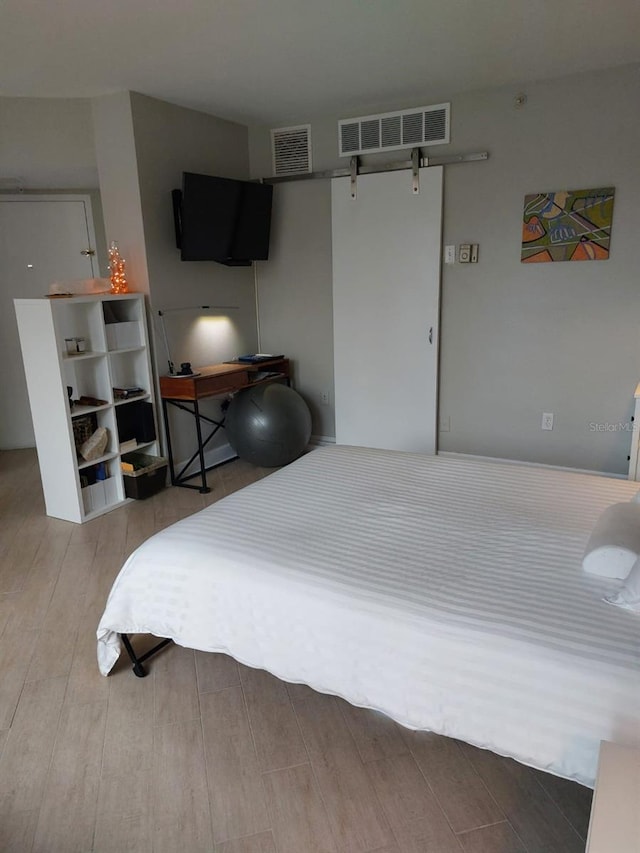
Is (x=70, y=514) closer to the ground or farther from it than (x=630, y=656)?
closer to the ground

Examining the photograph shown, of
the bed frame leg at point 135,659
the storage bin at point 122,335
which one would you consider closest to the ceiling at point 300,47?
the storage bin at point 122,335

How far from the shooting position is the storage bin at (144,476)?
3736 mm

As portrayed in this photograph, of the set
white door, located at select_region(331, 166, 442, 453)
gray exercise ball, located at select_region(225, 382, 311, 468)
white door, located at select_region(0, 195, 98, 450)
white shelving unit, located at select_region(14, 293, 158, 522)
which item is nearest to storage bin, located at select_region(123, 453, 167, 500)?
white shelving unit, located at select_region(14, 293, 158, 522)

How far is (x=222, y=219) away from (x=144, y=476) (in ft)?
6.04

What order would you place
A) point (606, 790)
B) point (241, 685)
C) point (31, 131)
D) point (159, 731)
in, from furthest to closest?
point (31, 131)
point (241, 685)
point (159, 731)
point (606, 790)

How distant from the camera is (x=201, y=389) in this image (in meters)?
3.86

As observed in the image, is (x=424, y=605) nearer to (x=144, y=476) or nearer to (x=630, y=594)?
(x=630, y=594)

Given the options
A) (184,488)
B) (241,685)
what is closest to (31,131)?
(184,488)

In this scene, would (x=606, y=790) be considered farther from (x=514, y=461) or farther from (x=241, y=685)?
(x=514, y=461)

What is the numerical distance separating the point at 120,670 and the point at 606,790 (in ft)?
5.57

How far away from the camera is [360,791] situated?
164cm

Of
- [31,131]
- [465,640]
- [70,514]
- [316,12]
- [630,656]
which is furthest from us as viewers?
[31,131]

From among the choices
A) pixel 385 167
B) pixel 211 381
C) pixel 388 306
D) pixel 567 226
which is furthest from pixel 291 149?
pixel 567 226

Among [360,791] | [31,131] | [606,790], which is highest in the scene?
[31,131]
